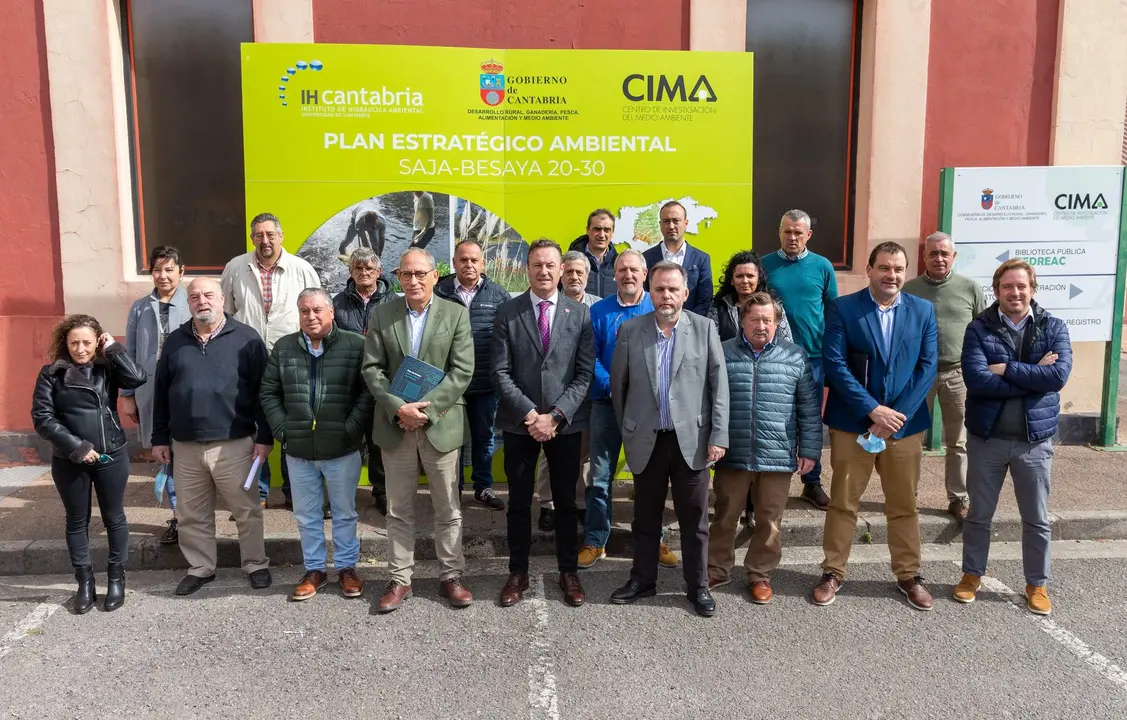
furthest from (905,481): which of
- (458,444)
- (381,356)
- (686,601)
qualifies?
(381,356)

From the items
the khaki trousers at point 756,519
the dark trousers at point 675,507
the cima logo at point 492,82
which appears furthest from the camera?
the cima logo at point 492,82

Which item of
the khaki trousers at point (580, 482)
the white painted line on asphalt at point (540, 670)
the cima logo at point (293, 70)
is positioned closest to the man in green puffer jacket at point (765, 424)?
the khaki trousers at point (580, 482)

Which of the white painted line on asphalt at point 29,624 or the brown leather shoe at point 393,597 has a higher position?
the brown leather shoe at point 393,597

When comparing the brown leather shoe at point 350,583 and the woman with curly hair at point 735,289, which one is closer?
the brown leather shoe at point 350,583

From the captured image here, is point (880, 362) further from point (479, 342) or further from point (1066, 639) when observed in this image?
point (479, 342)

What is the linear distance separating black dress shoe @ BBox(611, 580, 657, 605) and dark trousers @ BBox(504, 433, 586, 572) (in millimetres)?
173

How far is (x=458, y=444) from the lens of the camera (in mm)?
4824

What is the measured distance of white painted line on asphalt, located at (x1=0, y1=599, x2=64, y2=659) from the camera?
4.25 meters

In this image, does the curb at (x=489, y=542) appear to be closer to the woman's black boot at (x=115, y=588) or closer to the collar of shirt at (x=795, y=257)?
the woman's black boot at (x=115, y=588)

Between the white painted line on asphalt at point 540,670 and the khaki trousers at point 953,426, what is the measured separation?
3.22 metres

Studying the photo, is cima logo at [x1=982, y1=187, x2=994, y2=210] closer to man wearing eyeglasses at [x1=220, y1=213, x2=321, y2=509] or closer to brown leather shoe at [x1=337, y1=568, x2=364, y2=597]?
man wearing eyeglasses at [x1=220, y1=213, x2=321, y2=509]

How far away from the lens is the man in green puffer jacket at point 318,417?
4.78 meters

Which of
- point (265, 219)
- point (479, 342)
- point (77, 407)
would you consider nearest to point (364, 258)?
point (265, 219)

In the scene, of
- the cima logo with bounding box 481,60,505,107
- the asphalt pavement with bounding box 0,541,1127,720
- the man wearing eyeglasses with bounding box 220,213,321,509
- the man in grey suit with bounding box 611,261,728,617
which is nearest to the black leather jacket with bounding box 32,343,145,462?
the asphalt pavement with bounding box 0,541,1127,720
